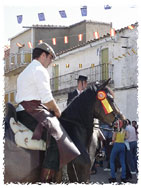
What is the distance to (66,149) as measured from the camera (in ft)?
15.6

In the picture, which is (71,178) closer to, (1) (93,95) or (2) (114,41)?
(1) (93,95)

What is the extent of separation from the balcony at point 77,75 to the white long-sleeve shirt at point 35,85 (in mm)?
16271

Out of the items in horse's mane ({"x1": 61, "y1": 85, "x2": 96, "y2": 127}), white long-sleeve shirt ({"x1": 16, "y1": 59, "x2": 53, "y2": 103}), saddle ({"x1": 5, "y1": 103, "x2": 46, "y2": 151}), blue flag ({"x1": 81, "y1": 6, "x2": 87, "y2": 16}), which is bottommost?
saddle ({"x1": 5, "y1": 103, "x2": 46, "y2": 151})

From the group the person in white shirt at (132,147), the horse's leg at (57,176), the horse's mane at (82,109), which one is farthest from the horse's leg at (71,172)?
the person in white shirt at (132,147)

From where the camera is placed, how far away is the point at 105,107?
540 centimetres

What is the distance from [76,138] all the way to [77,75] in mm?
18911

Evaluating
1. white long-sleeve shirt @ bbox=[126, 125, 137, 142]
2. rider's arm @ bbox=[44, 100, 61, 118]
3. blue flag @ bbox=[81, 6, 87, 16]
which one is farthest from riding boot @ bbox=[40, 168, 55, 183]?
white long-sleeve shirt @ bbox=[126, 125, 137, 142]

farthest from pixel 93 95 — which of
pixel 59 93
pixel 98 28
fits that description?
pixel 98 28

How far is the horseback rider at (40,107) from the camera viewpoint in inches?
186

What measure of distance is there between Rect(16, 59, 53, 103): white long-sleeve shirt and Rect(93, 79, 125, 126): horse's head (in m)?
0.86

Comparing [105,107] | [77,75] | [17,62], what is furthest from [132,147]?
[17,62]

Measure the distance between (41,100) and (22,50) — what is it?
26.1m

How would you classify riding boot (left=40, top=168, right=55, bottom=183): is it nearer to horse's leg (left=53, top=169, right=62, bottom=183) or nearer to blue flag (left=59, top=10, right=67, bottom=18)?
horse's leg (left=53, top=169, right=62, bottom=183)

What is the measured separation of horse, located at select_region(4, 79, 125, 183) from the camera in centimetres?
462
